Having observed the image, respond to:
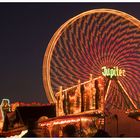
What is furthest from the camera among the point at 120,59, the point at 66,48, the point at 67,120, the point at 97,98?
the point at 66,48

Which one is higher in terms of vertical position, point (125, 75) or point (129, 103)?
point (125, 75)

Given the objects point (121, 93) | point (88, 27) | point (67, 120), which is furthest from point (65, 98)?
point (88, 27)

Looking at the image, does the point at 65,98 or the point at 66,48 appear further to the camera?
the point at 66,48

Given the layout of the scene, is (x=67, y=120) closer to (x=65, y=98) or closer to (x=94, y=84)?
(x=65, y=98)

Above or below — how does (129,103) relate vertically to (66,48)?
below

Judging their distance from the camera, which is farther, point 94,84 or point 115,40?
point 115,40

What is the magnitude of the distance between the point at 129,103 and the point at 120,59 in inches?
49.9

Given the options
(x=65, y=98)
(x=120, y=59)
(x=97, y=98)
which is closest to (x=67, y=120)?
(x=65, y=98)

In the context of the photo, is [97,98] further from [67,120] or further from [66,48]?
[66,48]

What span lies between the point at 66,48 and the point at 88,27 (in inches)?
34.9

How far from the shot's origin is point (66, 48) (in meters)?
13.0

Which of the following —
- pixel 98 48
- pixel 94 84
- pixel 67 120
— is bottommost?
pixel 67 120

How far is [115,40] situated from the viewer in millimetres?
12688

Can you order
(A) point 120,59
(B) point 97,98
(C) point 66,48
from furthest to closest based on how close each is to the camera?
(C) point 66,48 < (A) point 120,59 < (B) point 97,98
